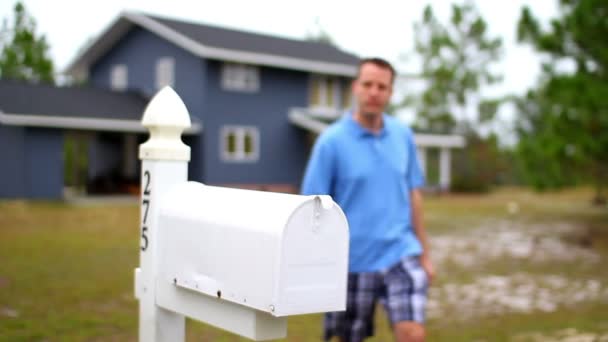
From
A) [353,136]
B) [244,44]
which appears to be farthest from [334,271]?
[244,44]

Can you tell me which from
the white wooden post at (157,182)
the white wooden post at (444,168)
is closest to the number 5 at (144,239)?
the white wooden post at (157,182)

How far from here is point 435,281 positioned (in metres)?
9.34

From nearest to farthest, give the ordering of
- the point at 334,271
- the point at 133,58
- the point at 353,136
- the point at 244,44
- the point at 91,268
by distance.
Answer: the point at 334,271 → the point at 353,136 → the point at 91,268 → the point at 133,58 → the point at 244,44

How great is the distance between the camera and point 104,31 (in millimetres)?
18594

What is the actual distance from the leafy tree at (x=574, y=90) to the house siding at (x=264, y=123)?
29.3ft

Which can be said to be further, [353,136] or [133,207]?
[133,207]

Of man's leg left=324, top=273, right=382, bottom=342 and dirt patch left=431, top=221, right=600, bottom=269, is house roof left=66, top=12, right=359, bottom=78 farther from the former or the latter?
man's leg left=324, top=273, right=382, bottom=342

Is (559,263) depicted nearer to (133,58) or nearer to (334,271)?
(334,271)

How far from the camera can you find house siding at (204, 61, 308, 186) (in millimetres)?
21453

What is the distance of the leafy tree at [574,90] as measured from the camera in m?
13.8

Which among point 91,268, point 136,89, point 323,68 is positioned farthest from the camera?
point 323,68

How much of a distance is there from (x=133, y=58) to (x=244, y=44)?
310cm

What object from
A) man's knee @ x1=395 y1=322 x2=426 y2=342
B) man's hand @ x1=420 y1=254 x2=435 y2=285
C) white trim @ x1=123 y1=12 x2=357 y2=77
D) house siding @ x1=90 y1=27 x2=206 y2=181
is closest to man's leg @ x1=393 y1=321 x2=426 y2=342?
man's knee @ x1=395 y1=322 x2=426 y2=342

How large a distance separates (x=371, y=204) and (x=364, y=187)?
0.08 meters
